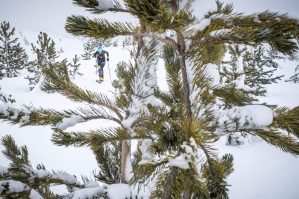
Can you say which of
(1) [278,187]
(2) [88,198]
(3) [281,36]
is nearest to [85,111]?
(2) [88,198]

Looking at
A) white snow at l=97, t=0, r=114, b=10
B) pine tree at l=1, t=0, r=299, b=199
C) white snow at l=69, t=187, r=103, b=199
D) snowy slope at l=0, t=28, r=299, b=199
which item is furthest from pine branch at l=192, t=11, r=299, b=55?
snowy slope at l=0, t=28, r=299, b=199

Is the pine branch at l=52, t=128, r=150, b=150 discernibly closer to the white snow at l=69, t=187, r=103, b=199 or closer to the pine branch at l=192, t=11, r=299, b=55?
the white snow at l=69, t=187, r=103, b=199

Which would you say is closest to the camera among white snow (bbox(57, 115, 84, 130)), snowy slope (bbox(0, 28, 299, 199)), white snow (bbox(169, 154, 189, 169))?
white snow (bbox(169, 154, 189, 169))

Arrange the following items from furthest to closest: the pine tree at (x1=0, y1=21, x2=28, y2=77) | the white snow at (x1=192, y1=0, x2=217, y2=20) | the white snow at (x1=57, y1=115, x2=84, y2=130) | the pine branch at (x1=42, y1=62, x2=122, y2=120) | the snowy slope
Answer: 1. the pine tree at (x1=0, y1=21, x2=28, y2=77)
2. the snowy slope
3. the pine branch at (x1=42, y1=62, x2=122, y2=120)
4. the white snow at (x1=57, y1=115, x2=84, y2=130)
5. the white snow at (x1=192, y1=0, x2=217, y2=20)

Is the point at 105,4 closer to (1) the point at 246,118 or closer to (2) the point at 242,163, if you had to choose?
(1) the point at 246,118

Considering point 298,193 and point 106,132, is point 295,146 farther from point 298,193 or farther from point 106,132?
point 298,193

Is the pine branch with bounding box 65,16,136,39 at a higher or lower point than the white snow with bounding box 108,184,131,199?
higher

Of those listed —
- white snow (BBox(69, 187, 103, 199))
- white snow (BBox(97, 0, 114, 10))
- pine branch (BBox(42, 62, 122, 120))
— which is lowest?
white snow (BBox(69, 187, 103, 199))

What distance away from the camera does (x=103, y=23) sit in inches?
45.0

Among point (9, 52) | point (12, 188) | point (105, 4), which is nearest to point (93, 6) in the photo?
point (105, 4)

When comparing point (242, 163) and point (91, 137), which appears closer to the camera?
point (91, 137)

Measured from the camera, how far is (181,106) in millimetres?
1162

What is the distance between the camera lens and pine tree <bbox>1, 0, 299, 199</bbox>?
0.81 m

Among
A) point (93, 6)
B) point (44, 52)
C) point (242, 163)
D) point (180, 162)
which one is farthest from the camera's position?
point (44, 52)
